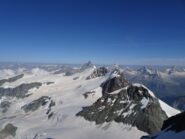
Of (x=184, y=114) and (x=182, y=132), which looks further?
(x=184, y=114)

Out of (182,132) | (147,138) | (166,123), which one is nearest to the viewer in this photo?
(182,132)

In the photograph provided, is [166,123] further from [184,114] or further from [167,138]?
[167,138]

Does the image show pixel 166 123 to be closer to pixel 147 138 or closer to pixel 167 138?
pixel 147 138

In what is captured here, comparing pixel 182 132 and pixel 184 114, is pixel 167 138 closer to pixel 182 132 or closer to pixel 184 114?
pixel 182 132

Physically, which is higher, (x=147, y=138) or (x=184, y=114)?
(x=184, y=114)

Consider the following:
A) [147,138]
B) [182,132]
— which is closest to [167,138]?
[182,132]

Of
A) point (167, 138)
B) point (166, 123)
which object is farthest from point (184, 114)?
point (167, 138)

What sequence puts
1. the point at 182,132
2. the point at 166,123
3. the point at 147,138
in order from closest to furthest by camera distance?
the point at 182,132 → the point at 147,138 → the point at 166,123

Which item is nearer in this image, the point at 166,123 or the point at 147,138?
the point at 147,138
